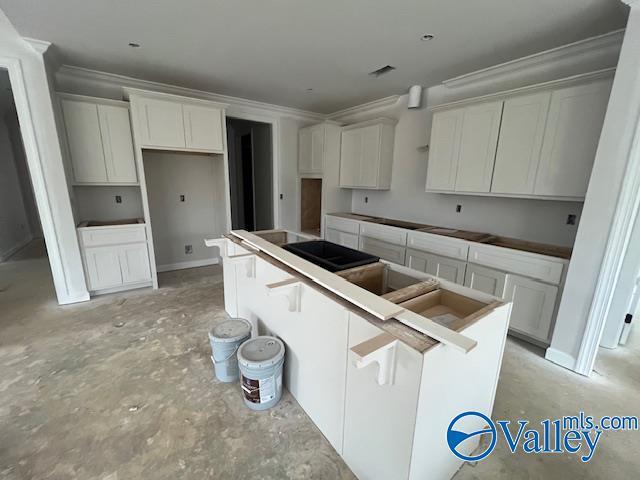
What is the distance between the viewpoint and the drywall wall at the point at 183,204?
13.1ft

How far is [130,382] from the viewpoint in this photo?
1.97m

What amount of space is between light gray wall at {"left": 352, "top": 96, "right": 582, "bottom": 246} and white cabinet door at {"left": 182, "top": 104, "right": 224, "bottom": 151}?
94.1 inches

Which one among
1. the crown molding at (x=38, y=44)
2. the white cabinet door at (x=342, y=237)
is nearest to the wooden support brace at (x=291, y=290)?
the white cabinet door at (x=342, y=237)

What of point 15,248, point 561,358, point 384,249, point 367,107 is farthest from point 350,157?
point 15,248

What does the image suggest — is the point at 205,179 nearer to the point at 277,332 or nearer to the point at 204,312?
the point at 204,312

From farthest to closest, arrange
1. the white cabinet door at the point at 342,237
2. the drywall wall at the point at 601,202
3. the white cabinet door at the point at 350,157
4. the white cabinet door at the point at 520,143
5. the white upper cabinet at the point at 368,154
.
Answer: the white cabinet door at the point at 350,157 → the white cabinet door at the point at 342,237 → the white upper cabinet at the point at 368,154 → the white cabinet door at the point at 520,143 → the drywall wall at the point at 601,202

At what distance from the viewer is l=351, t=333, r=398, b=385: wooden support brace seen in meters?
0.88

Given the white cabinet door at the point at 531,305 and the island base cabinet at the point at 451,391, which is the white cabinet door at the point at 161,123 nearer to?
the island base cabinet at the point at 451,391

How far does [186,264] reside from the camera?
4434 millimetres

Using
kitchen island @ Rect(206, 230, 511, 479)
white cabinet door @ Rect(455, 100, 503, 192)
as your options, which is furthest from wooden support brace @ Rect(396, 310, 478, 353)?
white cabinet door @ Rect(455, 100, 503, 192)

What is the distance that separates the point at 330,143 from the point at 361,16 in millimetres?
2349

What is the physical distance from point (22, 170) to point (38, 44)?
4.76 metres

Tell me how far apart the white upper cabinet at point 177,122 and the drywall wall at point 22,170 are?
4198 millimetres

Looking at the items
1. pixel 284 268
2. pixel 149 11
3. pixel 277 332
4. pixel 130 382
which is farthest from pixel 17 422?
pixel 149 11
